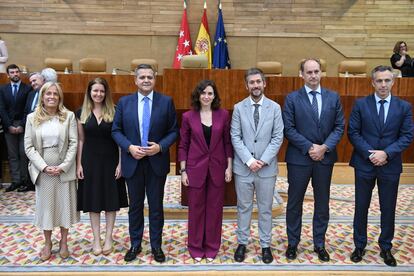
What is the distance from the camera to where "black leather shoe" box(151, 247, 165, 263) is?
263cm

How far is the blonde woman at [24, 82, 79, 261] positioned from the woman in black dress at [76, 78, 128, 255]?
61 millimetres

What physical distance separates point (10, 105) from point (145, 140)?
256 cm

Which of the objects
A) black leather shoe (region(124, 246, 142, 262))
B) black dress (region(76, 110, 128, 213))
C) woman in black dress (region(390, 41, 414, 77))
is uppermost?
woman in black dress (region(390, 41, 414, 77))

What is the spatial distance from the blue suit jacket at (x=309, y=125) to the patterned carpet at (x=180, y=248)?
69cm

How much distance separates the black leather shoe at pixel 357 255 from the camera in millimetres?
2672

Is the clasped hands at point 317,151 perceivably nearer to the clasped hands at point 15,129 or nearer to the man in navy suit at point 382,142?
the man in navy suit at point 382,142

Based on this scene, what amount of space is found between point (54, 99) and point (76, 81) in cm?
244

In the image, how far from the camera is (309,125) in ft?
8.45

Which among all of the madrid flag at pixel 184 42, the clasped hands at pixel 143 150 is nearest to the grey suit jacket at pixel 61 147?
the clasped hands at pixel 143 150

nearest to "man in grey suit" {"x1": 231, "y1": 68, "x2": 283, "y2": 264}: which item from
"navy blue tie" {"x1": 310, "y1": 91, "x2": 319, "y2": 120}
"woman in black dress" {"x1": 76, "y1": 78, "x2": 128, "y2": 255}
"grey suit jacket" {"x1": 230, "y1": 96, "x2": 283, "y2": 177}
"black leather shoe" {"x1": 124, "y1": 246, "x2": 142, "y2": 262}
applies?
"grey suit jacket" {"x1": 230, "y1": 96, "x2": 283, "y2": 177}

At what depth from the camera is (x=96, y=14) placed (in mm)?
7375

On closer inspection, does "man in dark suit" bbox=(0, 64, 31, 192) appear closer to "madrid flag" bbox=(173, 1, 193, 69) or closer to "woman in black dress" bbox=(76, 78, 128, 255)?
"woman in black dress" bbox=(76, 78, 128, 255)

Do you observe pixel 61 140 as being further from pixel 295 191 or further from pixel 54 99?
pixel 295 191

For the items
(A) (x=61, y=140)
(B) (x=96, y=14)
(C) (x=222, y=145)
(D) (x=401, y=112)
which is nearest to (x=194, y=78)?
(C) (x=222, y=145)
